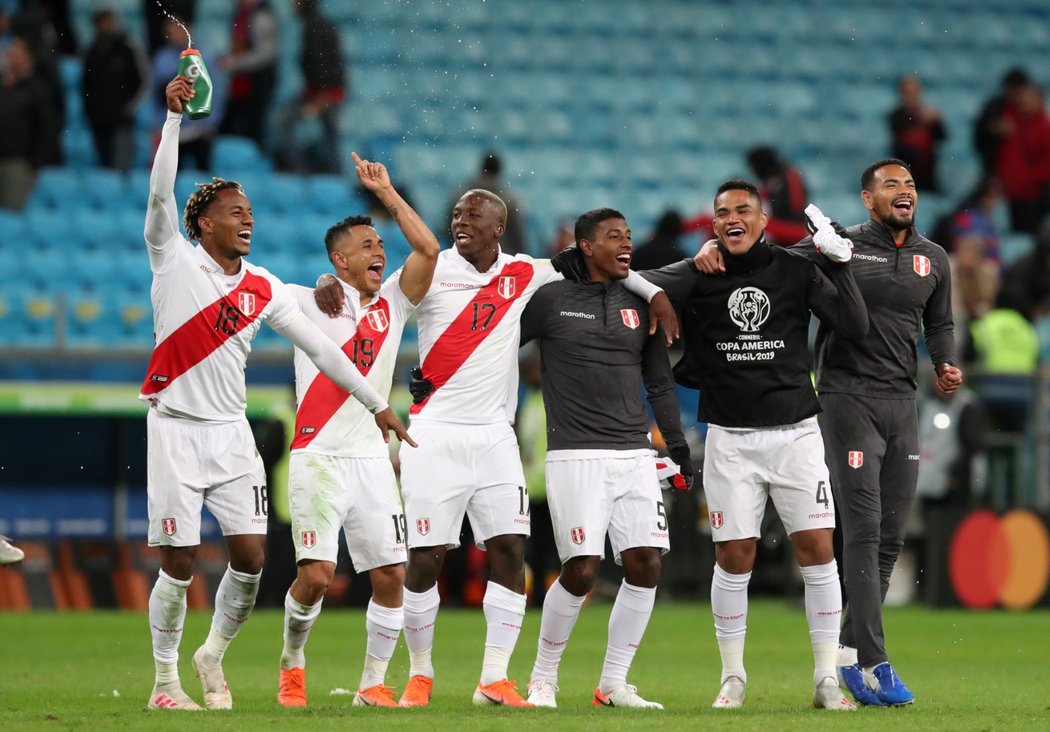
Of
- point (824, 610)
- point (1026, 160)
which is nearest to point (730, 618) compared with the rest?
point (824, 610)

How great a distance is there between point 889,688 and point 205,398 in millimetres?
3548

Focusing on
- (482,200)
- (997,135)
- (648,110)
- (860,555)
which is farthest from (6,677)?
(997,135)

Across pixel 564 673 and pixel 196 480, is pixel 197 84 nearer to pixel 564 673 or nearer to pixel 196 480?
pixel 196 480

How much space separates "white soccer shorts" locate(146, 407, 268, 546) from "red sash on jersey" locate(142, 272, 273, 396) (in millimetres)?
200

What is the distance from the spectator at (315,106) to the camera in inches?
766

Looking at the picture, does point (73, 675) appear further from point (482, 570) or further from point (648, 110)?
point (648, 110)

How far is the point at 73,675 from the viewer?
1054 cm

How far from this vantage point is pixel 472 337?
9.17 meters

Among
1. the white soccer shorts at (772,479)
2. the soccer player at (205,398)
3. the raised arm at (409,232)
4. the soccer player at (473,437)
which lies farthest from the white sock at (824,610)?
the raised arm at (409,232)

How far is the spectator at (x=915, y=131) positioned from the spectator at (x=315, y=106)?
6.91 m

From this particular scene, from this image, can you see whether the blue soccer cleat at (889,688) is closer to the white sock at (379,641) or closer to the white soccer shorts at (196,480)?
the white sock at (379,641)

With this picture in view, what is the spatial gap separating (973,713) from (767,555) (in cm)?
904

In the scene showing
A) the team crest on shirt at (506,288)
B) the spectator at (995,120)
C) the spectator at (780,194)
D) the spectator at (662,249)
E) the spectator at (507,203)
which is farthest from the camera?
the spectator at (995,120)

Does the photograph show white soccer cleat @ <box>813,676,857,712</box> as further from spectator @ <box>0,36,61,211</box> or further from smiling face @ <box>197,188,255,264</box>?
spectator @ <box>0,36,61,211</box>
